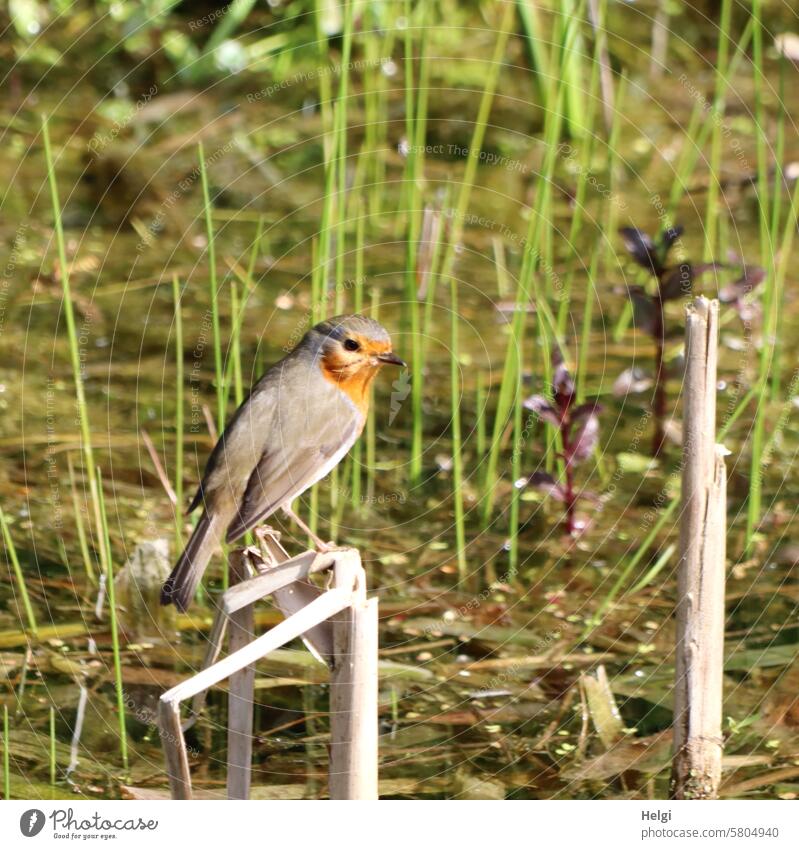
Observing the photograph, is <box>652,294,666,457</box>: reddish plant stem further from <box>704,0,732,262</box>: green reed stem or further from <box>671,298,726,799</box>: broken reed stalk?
<box>671,298,726,799</box>: broken reed stalk

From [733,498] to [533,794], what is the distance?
1164 millimetres

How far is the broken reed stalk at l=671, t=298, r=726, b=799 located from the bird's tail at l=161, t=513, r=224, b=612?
732 mm

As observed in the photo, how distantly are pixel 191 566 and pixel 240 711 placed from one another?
0.32 meters

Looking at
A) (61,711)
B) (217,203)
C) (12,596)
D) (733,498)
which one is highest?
(217,203)

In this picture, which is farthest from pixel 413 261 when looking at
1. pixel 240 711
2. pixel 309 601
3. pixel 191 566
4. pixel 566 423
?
pixel 240 711

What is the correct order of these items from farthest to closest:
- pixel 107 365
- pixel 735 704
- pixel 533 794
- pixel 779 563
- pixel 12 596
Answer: pixel 107 365 → pixel 779 563 → pixel 12 596 → pixel 735 704 → pixel 533 794

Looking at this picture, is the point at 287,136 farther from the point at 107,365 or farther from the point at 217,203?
the point at 107,365

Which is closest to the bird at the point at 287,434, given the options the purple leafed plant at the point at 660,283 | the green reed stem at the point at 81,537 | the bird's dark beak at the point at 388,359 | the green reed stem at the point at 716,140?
the bird's dark beak at the point at 388,359

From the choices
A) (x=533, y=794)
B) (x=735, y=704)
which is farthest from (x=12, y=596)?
(x=735, y=704)

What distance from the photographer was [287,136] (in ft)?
15.5

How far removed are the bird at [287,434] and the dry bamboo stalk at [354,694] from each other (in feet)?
1.31

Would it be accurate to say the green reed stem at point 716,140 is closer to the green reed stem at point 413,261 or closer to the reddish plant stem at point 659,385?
the reddish plant stem at point 659,385

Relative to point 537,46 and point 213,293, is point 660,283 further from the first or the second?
point 537,46

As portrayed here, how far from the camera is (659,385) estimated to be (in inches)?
127
